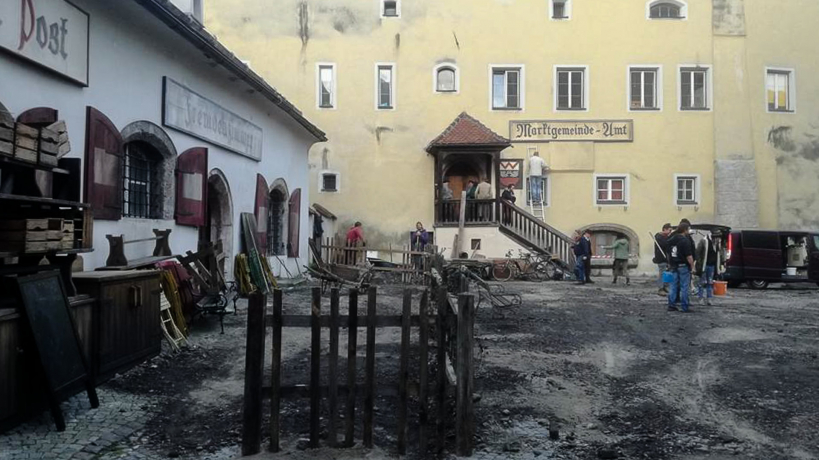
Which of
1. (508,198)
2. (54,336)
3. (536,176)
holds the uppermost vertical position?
(536,176)

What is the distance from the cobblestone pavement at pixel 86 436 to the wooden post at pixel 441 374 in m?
1.46

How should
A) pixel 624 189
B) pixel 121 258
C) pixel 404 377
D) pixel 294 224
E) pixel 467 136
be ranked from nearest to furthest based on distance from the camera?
pixel 404 377, pixel 121 258, pixel 294 224, pixel 467 136, pixel 624 189

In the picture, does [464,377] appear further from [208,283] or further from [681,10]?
[681,10]

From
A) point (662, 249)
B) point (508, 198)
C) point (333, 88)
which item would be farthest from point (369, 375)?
point (333, 88)

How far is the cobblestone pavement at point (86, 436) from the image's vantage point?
4.42 metres

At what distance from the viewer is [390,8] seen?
24422 mm

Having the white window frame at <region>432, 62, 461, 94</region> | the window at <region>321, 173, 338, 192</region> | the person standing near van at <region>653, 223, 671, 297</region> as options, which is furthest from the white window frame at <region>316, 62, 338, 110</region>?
the person standing near van at <region>653, 223, 671, 297</region>

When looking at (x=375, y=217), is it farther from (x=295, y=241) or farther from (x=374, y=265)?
(x=374, y=265)

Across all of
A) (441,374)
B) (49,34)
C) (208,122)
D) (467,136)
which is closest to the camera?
(441,374)

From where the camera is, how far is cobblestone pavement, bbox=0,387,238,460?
4419 mm

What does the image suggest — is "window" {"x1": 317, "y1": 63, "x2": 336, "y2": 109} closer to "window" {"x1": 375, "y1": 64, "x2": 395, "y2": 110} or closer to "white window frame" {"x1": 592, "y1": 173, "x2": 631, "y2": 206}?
"window" {"x1": 375, "y1": 64, "x2": 395, "y2": 110}

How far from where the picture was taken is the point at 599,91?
79.5 feet

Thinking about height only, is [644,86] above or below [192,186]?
above

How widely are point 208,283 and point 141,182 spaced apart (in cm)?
182
